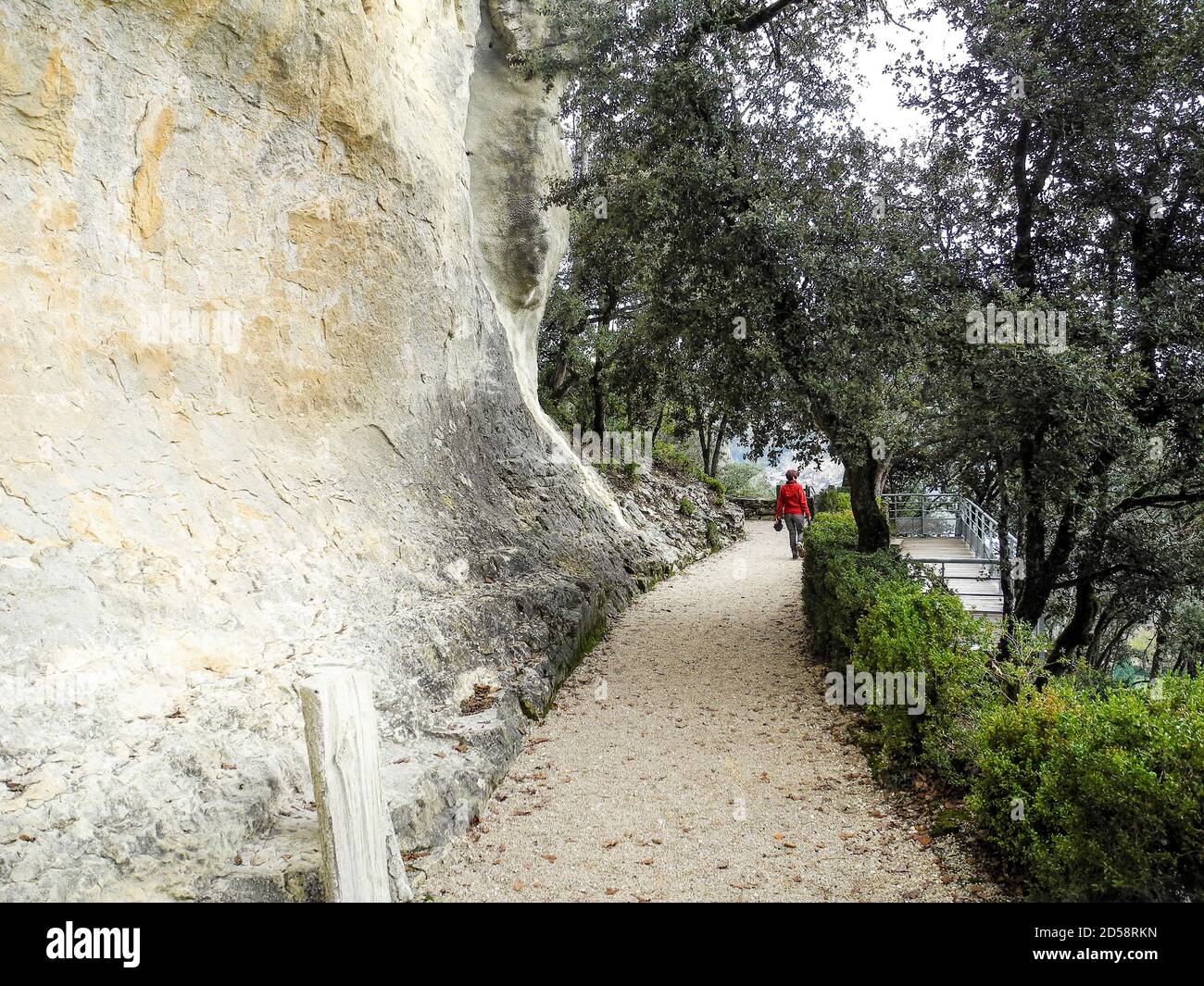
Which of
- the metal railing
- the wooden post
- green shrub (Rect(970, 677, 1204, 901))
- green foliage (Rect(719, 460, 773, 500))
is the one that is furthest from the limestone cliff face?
green foliage (Rect(719, 460, 773, 500))

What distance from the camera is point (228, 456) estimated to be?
24.0 feet

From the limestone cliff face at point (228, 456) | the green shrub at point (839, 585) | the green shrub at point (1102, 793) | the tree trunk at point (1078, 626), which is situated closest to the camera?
the green shrub at point (1102, 793)

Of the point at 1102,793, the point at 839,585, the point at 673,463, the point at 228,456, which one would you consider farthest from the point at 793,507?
the point at 1102,793

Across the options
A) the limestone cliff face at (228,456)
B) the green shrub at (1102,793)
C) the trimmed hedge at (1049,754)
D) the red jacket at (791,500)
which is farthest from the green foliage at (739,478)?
the green shrub at (1102,793)

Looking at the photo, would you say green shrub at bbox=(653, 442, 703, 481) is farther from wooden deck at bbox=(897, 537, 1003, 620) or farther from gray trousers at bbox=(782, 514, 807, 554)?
wooden deck at bbox=(897, 537, 1003, 620)

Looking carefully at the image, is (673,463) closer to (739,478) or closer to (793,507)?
(793,507)

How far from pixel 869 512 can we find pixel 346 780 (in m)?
9.25

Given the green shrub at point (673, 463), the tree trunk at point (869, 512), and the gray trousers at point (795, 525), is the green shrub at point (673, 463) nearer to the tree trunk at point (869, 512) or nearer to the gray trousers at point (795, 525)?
the gray trousers at point (795, 525)

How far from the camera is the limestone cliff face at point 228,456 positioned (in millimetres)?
5469

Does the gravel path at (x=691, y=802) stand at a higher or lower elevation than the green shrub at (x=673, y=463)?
lower

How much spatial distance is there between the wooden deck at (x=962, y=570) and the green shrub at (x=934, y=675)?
3.89 metres

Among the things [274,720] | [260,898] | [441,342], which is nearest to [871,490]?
[441,342]

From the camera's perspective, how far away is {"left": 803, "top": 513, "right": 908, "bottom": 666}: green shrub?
885cm

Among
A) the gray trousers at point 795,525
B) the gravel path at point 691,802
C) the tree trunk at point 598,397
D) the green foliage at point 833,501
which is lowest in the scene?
the gravel path at point 691,802
